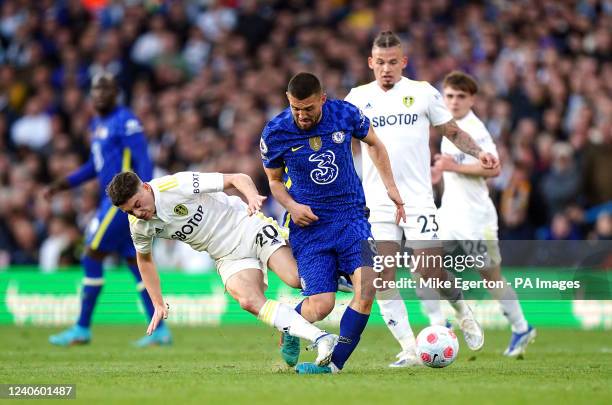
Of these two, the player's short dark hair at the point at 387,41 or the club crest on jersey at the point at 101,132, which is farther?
the club crest on jersey at the point at 101,132

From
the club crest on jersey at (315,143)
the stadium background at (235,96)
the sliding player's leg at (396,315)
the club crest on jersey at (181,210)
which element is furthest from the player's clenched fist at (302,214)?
the stadium background at (235,96)

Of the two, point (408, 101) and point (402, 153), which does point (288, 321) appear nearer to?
point (402, 153)

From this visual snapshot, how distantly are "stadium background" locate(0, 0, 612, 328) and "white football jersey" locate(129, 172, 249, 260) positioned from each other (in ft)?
19.0

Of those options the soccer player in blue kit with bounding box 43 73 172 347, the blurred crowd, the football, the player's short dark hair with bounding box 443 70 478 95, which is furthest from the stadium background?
the football

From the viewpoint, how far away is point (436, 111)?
33.7 feet

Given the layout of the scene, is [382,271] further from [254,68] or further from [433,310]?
[254,68]

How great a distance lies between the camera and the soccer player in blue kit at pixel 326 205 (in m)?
9.04

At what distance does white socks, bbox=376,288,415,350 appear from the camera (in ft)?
33.1

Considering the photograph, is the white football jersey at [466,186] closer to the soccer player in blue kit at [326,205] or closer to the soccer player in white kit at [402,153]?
the soccer player in white kit at [402,153]

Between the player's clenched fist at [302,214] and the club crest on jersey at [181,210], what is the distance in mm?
1073

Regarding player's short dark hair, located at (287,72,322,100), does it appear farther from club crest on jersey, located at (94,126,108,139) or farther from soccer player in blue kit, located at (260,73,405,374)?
club crest on jersey, located at (94,126,108,139)

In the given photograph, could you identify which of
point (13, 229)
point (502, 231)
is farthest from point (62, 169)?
point (502, 231)

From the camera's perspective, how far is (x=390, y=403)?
7145 mm

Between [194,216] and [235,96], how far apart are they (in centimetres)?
1086
